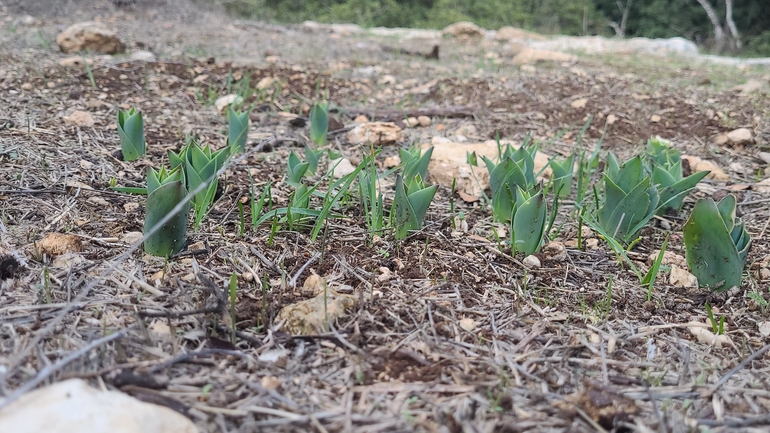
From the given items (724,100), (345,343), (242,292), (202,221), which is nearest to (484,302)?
(345,343)

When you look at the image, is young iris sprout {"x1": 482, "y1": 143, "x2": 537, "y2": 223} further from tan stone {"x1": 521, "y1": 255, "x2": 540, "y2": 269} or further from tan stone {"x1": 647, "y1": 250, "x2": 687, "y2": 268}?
tan stone {"x1": 647, "y1": 250, "x2": 687, "y2": 268}

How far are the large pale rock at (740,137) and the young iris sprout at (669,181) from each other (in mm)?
913

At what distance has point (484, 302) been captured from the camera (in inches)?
55.6

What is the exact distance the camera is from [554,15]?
13625 mm

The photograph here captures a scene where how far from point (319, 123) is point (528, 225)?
126cm

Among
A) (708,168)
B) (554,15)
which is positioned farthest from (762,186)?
(554,15)

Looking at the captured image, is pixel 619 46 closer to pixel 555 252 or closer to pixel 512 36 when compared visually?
pixel 512 36

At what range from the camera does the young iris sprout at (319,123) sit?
251 cm

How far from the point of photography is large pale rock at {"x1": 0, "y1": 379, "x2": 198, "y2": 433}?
0.81 metres

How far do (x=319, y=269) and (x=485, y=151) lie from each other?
1291mm

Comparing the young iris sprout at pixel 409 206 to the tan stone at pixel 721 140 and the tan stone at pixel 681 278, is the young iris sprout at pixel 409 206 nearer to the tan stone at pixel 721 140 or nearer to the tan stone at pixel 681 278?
the tan stone at pixel 681 278

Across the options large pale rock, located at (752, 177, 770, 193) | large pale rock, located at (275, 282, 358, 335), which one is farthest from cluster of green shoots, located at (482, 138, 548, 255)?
large pale rock, located at (752, 177, 770, 193)

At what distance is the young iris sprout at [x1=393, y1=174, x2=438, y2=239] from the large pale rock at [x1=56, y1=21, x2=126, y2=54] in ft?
10.0

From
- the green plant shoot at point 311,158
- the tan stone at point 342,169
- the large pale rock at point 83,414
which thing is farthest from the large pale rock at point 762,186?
the large pale rock at point 83,414
